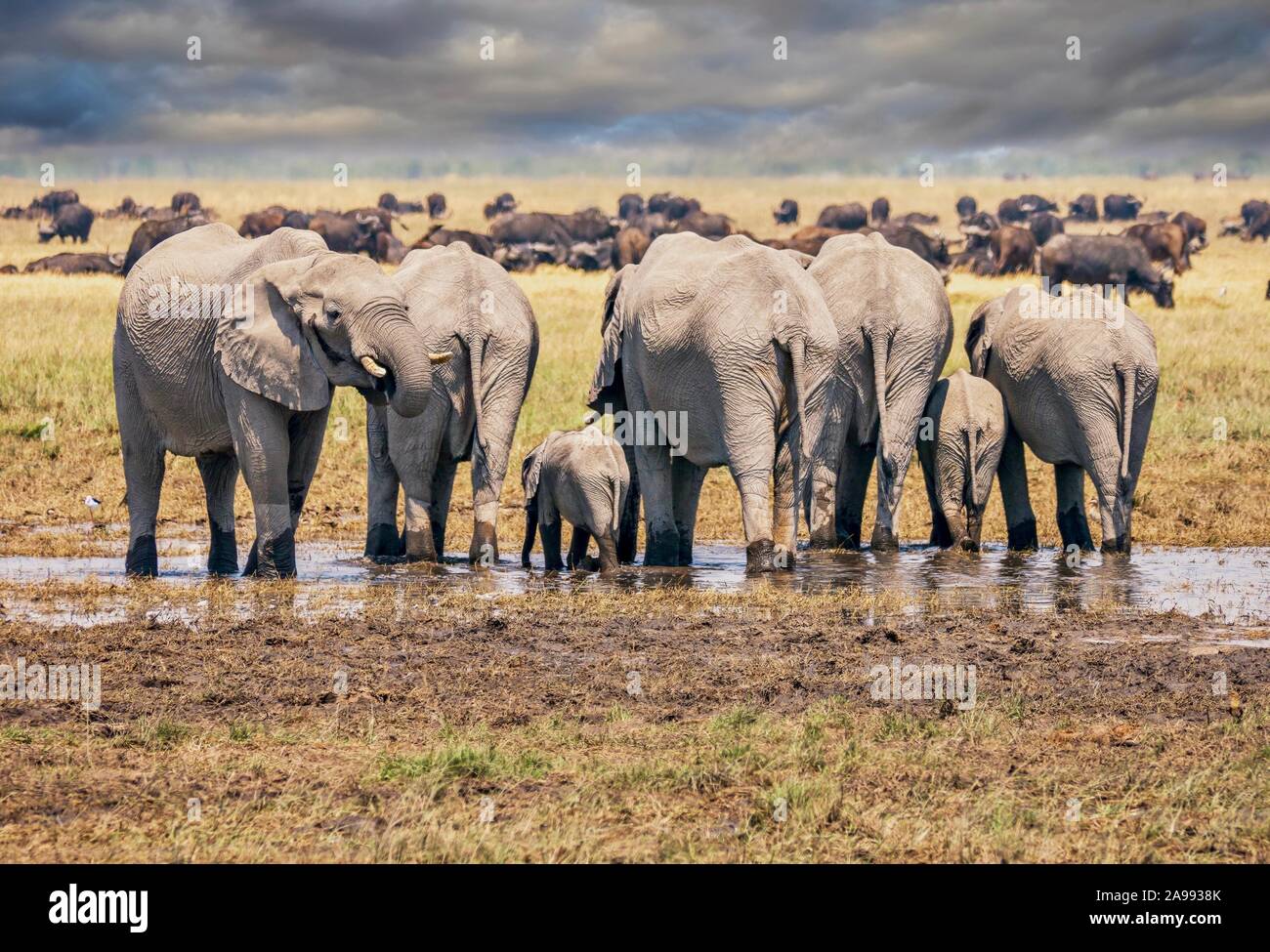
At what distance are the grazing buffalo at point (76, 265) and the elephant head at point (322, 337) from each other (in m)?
34.9

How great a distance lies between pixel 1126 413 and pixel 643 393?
160 inches

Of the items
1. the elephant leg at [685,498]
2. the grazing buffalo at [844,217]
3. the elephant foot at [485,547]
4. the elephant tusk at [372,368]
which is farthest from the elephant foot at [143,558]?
the grazing buffalo at [844,217]

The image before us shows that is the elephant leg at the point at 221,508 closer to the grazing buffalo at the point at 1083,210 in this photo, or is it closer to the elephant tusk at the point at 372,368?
the elephant tusk at the point at 372,368

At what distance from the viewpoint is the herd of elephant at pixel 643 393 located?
12.3 meters

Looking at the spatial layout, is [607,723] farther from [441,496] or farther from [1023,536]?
[1023,536]

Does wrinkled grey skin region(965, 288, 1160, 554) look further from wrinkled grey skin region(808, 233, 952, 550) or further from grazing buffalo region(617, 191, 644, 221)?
grazing buffalo region(617, 191, 644, 221)

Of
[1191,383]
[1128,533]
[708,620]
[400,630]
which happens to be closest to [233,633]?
[400,630]

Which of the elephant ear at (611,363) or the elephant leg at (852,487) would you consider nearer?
the elephant ear at (611,363)

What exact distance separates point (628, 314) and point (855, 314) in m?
2.08

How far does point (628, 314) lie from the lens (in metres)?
14.1

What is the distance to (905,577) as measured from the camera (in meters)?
13.3

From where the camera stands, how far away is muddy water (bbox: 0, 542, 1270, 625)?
12.1 metres
